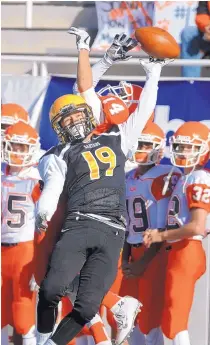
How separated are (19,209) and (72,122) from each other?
4.48ft

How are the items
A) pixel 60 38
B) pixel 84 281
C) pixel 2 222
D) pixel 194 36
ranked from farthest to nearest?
pixel 60 38 → pixel 194 36 → pixel 2 222 → pixel 84 281

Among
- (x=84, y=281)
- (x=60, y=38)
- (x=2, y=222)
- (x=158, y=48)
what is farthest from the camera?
(x=60, y=38)

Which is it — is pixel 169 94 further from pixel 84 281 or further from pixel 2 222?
pixel 84 281

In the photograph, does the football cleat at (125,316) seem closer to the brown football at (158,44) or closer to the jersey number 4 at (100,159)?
the jersey number 4 at (100,159)

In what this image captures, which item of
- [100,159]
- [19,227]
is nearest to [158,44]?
[100,159]

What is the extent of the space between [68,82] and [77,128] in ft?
5.49

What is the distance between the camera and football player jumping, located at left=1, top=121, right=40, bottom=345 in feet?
24.0

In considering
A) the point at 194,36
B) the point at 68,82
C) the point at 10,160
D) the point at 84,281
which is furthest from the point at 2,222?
the point at 194,36

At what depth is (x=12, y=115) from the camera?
7.80m

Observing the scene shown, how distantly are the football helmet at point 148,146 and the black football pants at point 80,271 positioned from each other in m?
1.07

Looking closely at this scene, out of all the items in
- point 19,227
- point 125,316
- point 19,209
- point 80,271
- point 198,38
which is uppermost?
point 198,38

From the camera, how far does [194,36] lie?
847 cm

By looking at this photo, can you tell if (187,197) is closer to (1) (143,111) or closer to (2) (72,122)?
(1) (143,111)

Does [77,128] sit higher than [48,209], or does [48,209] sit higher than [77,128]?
[77,128]
